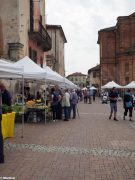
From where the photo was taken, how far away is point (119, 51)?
3120 inches

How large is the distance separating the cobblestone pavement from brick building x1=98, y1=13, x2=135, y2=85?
199ft

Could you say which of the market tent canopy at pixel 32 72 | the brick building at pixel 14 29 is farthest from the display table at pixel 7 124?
the brick building at pixel 14 29

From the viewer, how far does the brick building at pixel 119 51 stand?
75562 millimetres

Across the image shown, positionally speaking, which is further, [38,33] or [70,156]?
[38,33]

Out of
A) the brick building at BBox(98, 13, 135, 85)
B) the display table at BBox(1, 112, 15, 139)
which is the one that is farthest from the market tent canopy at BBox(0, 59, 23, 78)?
the brick building at BBox(98, 13, 135, 85)

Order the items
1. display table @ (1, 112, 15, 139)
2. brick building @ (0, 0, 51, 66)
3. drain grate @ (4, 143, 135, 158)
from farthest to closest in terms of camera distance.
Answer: brick building @ (0, 0, 51, 66), display table @ (1, 112, 15, 139), drain grate @ (4, 143, 135, 158)

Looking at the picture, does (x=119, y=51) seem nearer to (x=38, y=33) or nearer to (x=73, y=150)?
(x=38, y=33)

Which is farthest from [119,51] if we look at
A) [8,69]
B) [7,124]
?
[8,69]

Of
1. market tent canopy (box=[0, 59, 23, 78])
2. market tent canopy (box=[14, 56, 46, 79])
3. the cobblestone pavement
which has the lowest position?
the cobblestone pavement

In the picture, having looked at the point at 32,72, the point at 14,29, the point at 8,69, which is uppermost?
the point at 14,29

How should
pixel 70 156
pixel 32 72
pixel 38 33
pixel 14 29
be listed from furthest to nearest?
1. pixel 38 33
2. pixel 14 29
3. pixel 32 72
4. pixel 70 156

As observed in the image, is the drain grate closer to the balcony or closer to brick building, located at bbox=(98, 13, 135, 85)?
the balcony

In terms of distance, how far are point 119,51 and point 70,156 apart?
6989 centimetres

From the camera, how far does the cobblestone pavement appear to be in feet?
27.8
